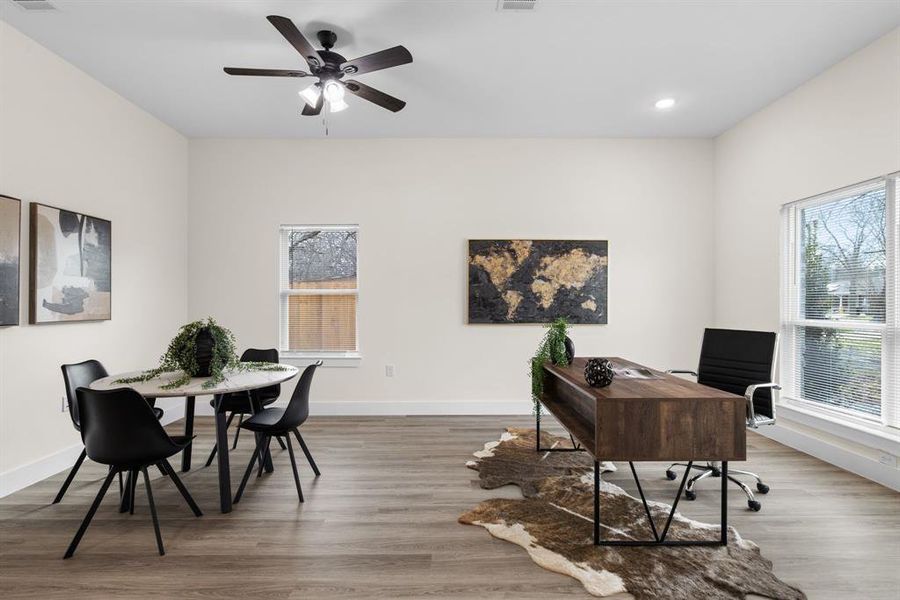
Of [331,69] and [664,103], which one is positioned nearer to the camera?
[331,69]

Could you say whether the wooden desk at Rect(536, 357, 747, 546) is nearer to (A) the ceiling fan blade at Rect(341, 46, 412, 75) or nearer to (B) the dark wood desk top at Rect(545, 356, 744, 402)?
(B) the dark wood desk top at Rect(545, 356, 744, 402)

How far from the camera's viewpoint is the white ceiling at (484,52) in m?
2.76

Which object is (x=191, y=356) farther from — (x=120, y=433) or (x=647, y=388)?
(x=647, y=388)

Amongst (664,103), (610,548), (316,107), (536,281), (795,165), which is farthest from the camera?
(536,281)

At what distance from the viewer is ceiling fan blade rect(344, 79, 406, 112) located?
2945 millimetres

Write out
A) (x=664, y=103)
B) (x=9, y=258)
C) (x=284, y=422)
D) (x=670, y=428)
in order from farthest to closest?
→ (x=664, y=103) → (x=9, y=258) → (x=284, y=422) → (x=670, y=428)

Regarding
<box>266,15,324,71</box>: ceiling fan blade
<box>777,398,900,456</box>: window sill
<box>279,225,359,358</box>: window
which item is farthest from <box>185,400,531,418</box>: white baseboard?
<box>266,15,324,71</box>: ceiling fan blade

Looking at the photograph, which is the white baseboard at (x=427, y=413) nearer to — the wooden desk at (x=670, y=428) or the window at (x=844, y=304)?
the window at (x=844, y=304)

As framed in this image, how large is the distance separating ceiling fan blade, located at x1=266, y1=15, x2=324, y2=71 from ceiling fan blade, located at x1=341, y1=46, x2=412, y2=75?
0.18 meters

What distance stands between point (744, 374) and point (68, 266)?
512 centimetres

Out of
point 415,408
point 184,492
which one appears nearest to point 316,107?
point 184,492

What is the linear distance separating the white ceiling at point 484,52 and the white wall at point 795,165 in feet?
0.63

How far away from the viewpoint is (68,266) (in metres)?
3.41

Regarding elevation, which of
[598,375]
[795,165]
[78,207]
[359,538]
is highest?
[795,165]
